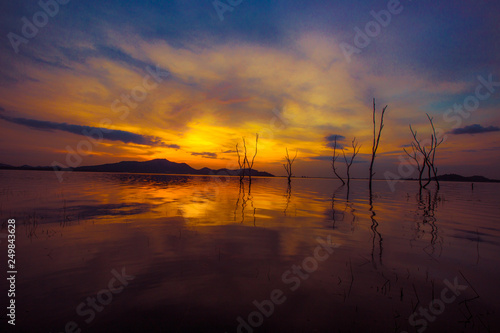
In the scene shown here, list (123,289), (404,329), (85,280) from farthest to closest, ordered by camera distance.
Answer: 1. (85,280)
2. (123,289)
3. (404,329)

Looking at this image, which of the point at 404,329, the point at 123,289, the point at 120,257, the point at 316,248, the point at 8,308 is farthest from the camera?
the point at 316,248

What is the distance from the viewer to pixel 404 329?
10.6 ft

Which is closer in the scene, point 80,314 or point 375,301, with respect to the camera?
point 80,314

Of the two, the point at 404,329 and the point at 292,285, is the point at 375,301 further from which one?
the point at 292,285

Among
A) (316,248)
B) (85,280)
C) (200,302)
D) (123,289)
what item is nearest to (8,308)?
(85,280)

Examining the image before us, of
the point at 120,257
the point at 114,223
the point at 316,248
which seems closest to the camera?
the point at 120,257

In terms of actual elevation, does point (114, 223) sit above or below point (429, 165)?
below

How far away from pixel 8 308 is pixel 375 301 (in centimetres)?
591

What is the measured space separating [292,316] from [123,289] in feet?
9.96

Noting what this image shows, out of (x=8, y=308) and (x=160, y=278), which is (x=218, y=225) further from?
(x=8, y=308)

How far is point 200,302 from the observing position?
3.74m

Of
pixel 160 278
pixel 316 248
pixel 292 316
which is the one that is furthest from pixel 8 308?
pixel 316 248

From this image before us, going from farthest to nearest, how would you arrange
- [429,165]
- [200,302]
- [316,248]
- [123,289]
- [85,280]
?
[429,165] < [316,248] < [85,280] < [123,289] < [200,302]

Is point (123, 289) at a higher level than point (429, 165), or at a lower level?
lower
